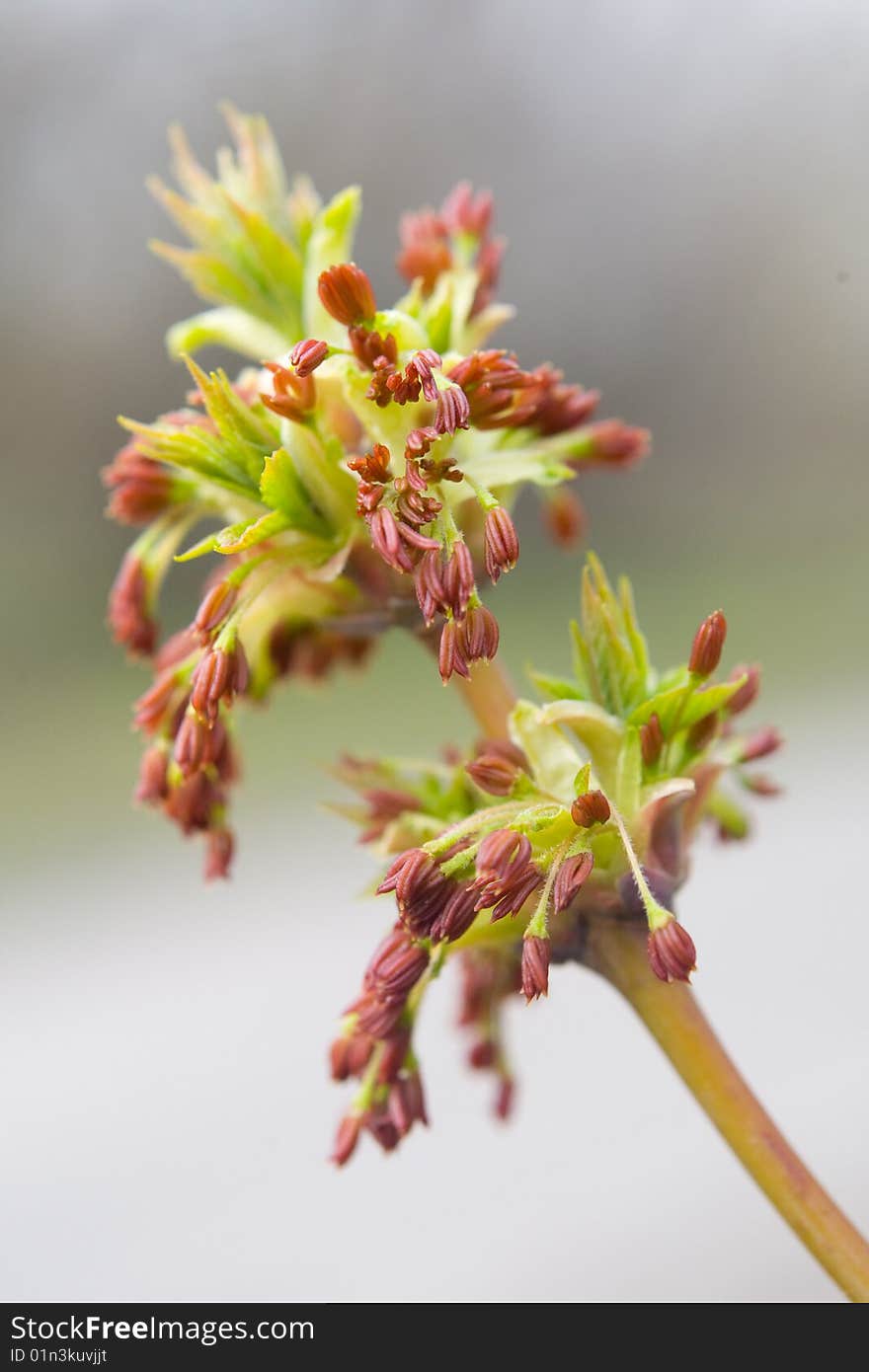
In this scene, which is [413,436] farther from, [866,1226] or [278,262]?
[866,1226]

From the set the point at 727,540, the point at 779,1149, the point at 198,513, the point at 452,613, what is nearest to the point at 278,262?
the point at 198,513

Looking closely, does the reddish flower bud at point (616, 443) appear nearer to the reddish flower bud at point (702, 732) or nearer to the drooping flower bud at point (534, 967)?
the reddish flower bud at point (702, 732)

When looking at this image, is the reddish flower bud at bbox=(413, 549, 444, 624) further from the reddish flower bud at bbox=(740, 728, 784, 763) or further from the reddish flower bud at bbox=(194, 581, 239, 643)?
the reddish flower bud at bbox=(740, 728, 784, 763)

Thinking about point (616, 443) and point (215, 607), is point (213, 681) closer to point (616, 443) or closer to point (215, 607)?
point (215, 607)

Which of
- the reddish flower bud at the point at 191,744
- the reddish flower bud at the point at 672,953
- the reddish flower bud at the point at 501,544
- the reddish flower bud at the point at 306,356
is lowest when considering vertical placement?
the reddish flower bud at the point at 672,953

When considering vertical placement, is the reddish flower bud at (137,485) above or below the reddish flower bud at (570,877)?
above

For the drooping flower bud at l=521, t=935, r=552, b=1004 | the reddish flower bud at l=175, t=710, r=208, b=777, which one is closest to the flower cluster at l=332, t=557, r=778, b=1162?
the drooping flower bud at l=521, t=935, r=552, b=1004

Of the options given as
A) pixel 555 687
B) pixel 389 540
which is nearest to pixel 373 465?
pixel 389 540

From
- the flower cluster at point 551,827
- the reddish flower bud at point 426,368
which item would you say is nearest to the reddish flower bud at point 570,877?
the flower cluster at point 551,827
